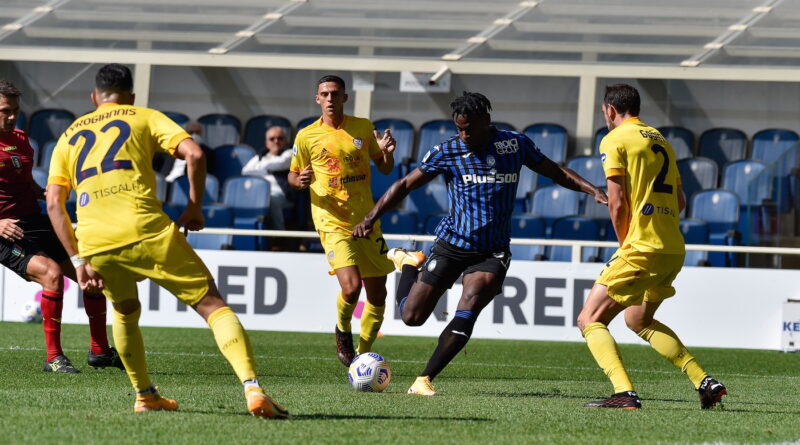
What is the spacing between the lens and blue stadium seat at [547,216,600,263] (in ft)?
49.1

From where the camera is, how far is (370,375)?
7824mm

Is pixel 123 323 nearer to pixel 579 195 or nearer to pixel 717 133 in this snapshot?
pixel 579 195

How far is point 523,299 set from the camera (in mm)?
13523

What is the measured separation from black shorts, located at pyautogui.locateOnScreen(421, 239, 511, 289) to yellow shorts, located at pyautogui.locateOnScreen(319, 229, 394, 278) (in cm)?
133

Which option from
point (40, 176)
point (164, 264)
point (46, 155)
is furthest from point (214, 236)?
point (164, 264)

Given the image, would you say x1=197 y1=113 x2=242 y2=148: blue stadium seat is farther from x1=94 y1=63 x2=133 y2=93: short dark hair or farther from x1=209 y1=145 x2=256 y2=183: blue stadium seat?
x1=94 y1=63 x2=133 y2=93: short dark hair

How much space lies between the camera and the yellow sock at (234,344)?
5.69m

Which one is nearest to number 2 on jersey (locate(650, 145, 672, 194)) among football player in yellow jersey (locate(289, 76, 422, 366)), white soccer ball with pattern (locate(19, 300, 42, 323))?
football player in yellow jersey (locate(289, 76, 422, 366))

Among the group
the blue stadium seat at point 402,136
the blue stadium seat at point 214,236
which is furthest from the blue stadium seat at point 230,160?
the blue stadium seat at point 402,136

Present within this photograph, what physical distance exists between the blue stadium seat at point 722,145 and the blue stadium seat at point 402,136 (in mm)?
4359

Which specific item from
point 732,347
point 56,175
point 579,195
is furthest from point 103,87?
point 579,195

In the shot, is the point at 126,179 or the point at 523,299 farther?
the point at 523,299

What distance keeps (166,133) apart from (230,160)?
11306 millimetres

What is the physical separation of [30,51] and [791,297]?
431 inches
